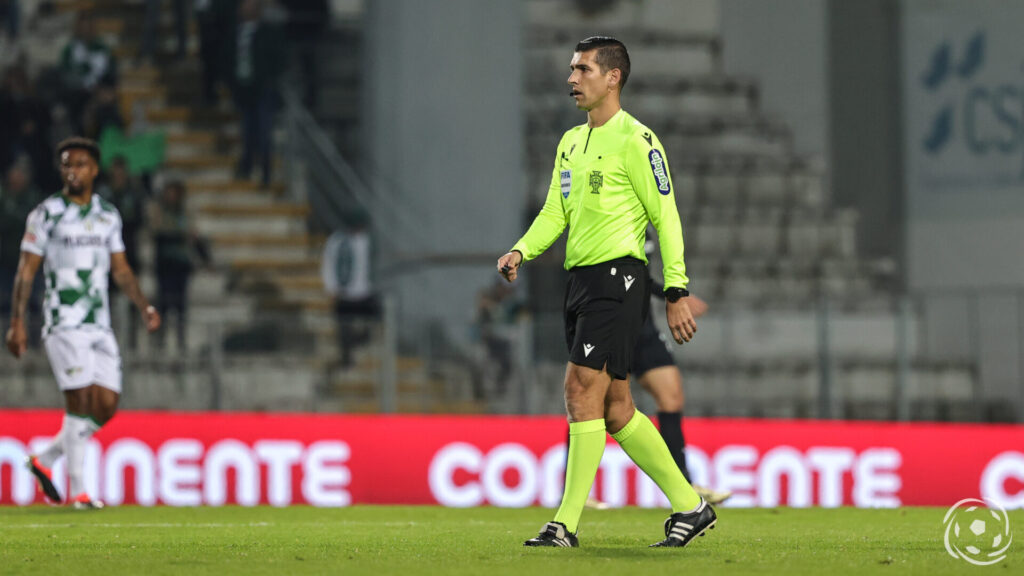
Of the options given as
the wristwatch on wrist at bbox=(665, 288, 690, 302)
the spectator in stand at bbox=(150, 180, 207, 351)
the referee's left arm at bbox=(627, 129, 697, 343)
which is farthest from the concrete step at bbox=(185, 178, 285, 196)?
the wristwatch on wrist at bbox=(665, 288, 690, 302)

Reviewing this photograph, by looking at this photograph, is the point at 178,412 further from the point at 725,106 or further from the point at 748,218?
the point at 725,106

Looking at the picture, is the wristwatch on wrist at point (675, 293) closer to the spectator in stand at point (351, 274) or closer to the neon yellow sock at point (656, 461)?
the neon yellow sock at point (656, 461)

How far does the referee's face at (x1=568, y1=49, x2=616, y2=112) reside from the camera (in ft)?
25.0

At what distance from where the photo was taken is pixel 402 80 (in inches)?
760

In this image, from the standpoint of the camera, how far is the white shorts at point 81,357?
10570 millimetres

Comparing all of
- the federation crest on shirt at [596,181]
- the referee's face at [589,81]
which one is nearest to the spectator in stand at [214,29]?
the referee's face at [589,81]

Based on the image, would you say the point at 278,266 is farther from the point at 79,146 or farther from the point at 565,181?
the point at 565,181

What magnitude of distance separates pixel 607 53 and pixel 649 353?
3367 millimetres

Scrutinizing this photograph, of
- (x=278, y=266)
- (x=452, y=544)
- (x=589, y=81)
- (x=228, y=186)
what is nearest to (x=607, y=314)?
(x=589, y=81)

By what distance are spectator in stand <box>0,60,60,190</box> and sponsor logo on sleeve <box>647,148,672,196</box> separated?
11.4m

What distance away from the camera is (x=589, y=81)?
7.62m

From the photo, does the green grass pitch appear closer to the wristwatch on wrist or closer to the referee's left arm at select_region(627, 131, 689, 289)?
the wristwatch on wrist

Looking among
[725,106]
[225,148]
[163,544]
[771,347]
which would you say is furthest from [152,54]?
[163,544]

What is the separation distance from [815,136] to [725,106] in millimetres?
1164
